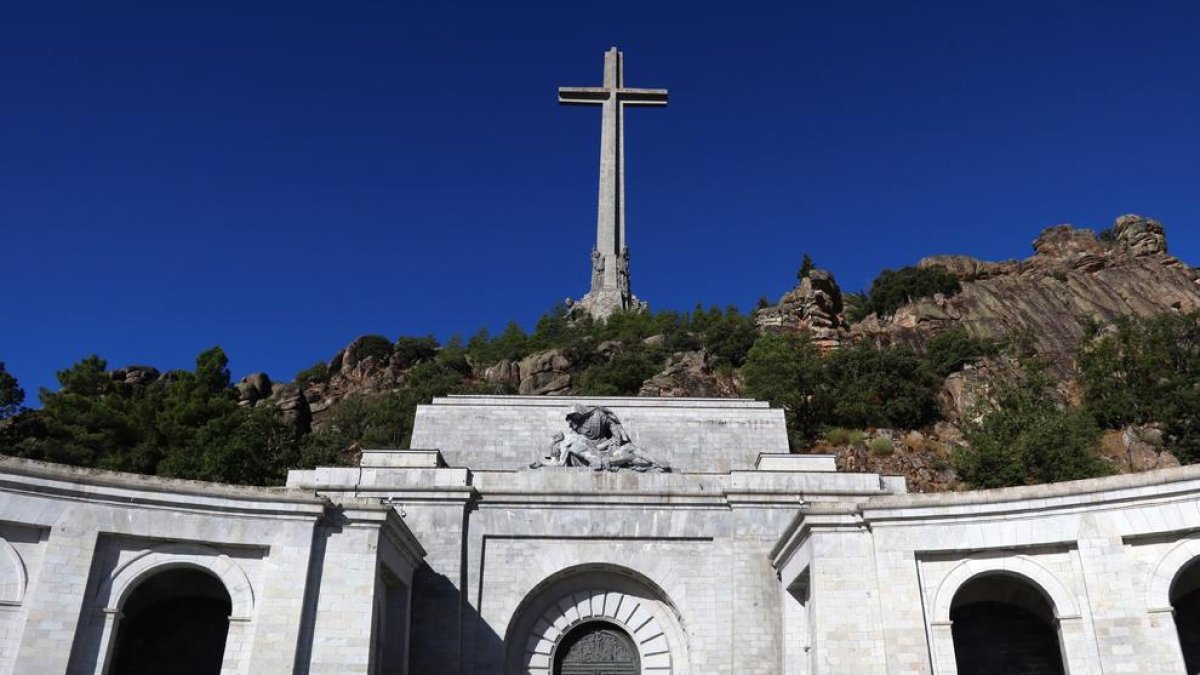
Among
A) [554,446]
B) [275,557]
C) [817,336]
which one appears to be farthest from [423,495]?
[817,336]

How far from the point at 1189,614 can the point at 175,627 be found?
847 inches

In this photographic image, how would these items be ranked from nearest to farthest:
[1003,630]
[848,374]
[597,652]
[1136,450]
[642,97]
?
[1003,630] → [597,652] → [1136,450] → [848,374] → [642,97]

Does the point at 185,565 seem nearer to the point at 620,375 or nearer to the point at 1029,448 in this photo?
the point at 1029,448

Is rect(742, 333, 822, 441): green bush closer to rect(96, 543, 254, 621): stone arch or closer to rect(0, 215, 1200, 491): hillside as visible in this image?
rect(0, 215, 1200, 491): hillside

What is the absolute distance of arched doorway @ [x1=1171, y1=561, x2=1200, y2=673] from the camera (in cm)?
2067

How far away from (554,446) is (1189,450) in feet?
113

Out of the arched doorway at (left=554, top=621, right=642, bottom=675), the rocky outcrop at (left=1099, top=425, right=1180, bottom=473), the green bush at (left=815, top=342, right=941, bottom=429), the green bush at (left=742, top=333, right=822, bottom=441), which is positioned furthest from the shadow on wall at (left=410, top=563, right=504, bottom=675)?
the green bush at (left=815, top=342, right=941, bottom=429)

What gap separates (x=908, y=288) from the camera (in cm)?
7894

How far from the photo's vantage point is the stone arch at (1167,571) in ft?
60.8

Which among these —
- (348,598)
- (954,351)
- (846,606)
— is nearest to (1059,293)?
(954,351)

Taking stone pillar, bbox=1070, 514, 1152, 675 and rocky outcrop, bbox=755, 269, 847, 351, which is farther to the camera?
rocky outcrop, bbox=755, 269, 847, 351

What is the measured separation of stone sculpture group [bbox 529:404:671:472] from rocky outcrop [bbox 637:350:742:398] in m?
32.5

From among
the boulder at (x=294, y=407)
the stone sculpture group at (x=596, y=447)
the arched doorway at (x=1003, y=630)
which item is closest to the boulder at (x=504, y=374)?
the boulder at (x=294, y=407)

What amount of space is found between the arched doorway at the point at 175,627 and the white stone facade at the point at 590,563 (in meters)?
2.39
